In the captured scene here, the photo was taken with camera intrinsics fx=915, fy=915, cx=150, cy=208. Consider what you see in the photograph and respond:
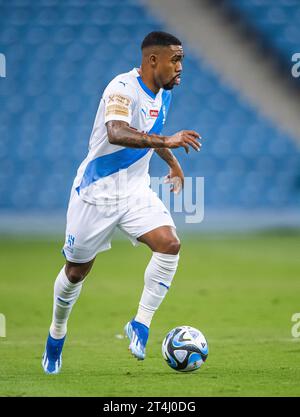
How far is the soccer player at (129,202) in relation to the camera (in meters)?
5.79

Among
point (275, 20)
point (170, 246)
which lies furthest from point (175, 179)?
point (275, 20)

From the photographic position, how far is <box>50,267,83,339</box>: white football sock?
19.6 feet

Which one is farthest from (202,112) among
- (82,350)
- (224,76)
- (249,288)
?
(82,350)

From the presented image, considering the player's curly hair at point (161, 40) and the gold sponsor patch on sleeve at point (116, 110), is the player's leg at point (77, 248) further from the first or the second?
the player's curly hair at point (161, 40)

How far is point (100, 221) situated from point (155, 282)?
0.54m

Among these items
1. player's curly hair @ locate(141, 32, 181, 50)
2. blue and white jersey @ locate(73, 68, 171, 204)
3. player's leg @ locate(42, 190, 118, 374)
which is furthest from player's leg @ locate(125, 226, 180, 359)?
player's curly hair @ locate(141, 32, 181, 50)

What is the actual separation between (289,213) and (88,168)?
31.6 ft

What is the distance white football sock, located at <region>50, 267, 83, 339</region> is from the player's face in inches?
55.8

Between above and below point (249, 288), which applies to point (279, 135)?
above

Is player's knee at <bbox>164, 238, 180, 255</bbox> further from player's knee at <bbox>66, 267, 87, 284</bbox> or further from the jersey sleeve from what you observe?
the jersey sleeve

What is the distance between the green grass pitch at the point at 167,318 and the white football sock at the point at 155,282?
0.38m

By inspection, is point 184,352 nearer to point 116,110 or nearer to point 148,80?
point 116,110
